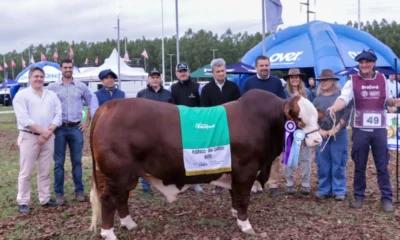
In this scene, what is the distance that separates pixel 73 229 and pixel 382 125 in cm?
439

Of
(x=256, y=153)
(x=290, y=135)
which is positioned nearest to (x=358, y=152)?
(x=290, y=135)

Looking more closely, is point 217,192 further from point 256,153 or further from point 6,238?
point 6,238

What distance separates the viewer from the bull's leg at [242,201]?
507 centimetres

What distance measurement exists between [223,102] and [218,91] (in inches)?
7.6

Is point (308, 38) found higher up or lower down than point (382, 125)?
higher up

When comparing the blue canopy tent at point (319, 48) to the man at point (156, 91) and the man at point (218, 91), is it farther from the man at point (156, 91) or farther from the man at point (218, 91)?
the man at point (156, 91)

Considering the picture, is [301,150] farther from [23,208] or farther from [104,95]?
[23,208]

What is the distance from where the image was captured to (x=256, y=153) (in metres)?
5.01

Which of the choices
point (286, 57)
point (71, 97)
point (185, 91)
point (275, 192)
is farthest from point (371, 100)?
point (286, 57)

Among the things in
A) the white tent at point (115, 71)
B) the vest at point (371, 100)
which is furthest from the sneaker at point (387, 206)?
the white tent at point (115, 71)

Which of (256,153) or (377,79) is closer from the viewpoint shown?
(256,153)

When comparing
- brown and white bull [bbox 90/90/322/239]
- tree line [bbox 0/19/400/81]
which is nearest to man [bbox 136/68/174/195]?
brown and white bull [bbox 90/90/322/239]

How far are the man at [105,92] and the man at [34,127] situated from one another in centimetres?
60

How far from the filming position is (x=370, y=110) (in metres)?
5.90
